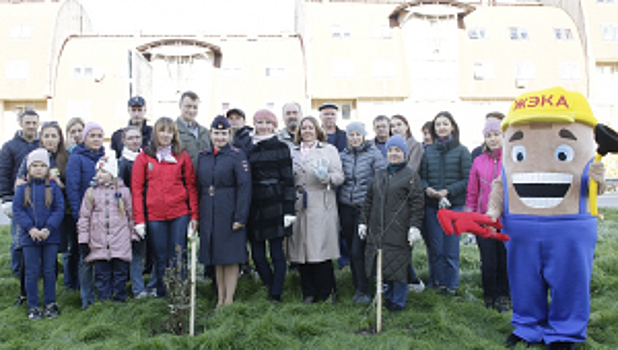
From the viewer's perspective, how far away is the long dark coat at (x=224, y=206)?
4.49 meters

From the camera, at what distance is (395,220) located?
14.3 ft

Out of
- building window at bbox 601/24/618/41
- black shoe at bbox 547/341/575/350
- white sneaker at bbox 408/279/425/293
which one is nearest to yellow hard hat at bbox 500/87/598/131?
black shoe at bbox 547/341/575/350

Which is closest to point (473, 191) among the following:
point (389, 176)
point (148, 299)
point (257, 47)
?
point (389, 176)

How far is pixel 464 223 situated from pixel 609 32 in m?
26.7

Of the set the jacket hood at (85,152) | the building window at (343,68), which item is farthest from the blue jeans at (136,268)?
the building window at (343,68)

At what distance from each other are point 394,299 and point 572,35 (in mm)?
25280

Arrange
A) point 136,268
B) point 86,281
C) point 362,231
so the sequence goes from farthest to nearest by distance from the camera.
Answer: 1. point 136,268
2. point 86,281
3. point 362,231

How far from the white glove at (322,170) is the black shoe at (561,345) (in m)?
2.38

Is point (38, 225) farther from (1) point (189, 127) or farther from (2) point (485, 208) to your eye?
(2) point (485, 208)

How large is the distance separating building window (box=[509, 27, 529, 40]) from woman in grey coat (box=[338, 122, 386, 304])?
22877 mm

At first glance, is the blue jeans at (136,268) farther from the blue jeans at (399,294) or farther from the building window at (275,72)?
the building window at (275,72)

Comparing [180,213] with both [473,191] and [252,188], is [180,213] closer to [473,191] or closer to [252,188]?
[252,188]

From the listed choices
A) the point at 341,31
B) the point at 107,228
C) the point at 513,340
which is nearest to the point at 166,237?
the point at 107,228

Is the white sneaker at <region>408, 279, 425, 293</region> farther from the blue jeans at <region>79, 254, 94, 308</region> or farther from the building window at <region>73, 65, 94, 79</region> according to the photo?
the building window at <region>73, 65, 94, 79</region>
